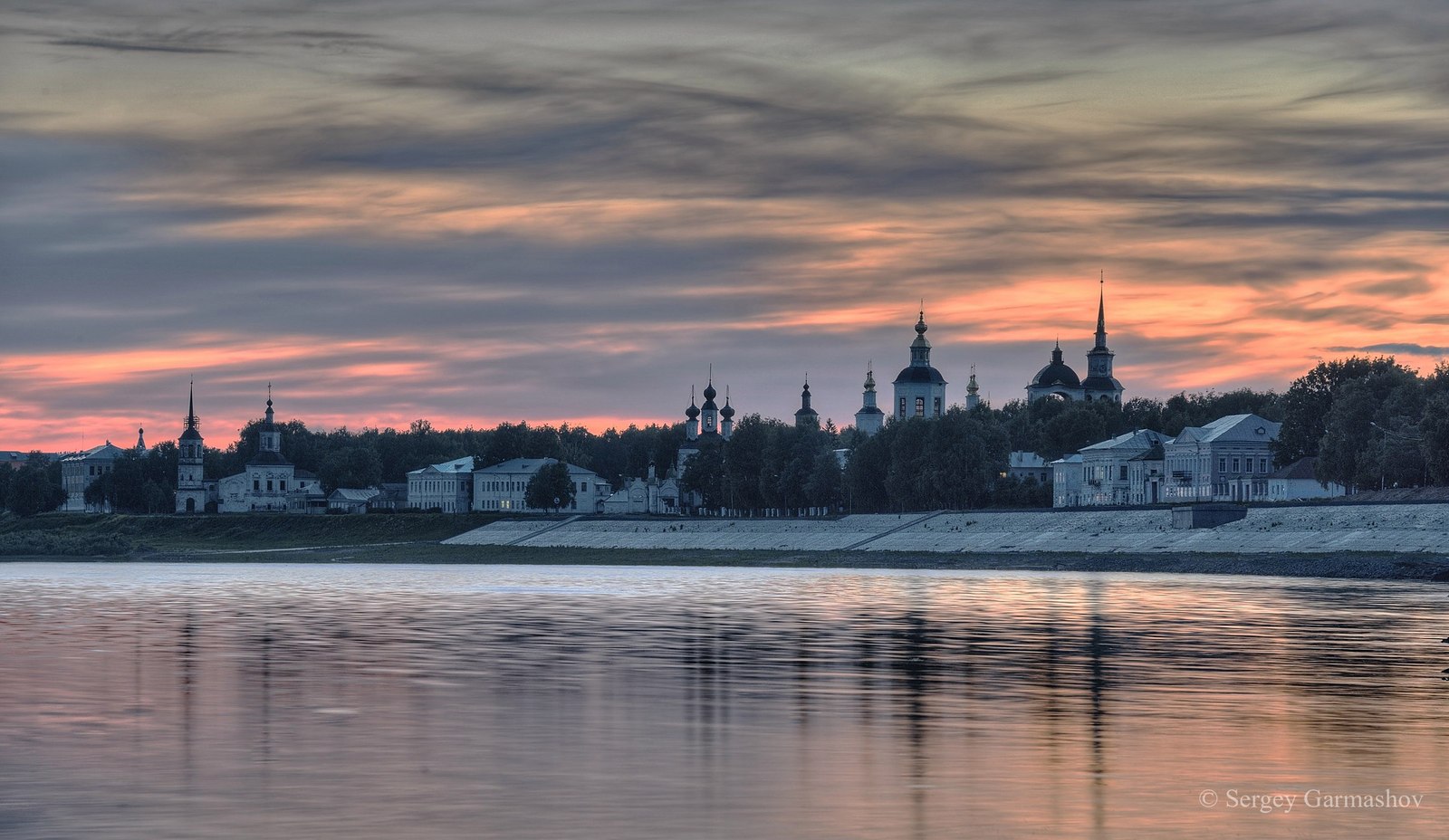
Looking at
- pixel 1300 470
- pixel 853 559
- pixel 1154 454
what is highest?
pixel 1154 454

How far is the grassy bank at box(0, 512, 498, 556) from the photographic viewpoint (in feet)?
454

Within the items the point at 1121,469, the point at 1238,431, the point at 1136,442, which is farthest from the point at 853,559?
the point at 1136,442

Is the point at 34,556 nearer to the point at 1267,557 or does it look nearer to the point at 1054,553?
the point at 1054,553

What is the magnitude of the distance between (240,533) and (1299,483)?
336 feet

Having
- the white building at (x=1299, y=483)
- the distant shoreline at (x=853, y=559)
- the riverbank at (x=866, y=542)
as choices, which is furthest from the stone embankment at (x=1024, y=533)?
the white building at (x=1299, y=483)

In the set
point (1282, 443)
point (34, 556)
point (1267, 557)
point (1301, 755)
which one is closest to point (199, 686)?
point (1301, 755)

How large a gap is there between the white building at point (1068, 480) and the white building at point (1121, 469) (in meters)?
1.04

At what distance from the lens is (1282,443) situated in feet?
481

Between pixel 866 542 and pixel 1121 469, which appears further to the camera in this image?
pixel 1121 469

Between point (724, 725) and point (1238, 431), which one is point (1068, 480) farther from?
point (724, 725)

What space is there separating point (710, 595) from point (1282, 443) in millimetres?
95048

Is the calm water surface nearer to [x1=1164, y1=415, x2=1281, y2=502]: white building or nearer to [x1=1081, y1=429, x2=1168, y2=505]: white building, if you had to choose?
[x1=1164, y1=415, x2=1281, y2=502]: white building

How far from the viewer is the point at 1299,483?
142 metres

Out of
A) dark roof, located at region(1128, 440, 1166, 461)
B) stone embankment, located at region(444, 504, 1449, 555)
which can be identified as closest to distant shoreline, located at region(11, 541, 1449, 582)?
stone embankment, located at region(444, 504, 1449, 555)
